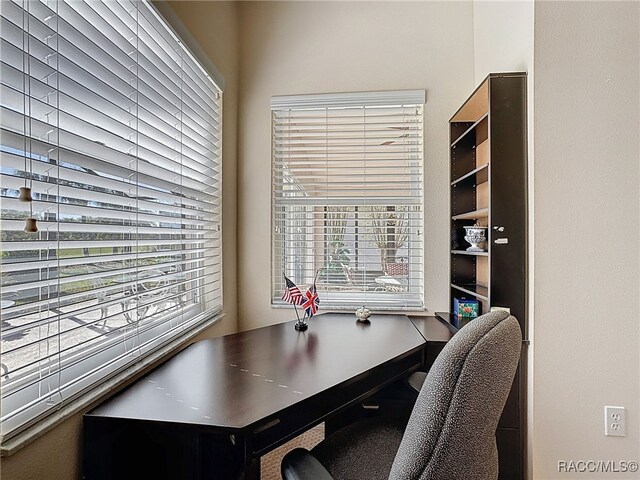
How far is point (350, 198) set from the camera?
96.8 inches

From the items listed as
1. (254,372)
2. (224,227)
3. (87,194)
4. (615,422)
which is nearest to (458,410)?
(254,372)

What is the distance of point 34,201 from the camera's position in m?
0.94

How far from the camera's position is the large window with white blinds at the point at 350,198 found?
2422 millimetres

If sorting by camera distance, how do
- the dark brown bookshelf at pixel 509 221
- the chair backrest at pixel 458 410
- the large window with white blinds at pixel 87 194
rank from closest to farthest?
1. the chair backrest at pixel 458 410
2. the large window with white blinds at pixel 87 194
3. the dark brown bookshelf at pixel 509 221

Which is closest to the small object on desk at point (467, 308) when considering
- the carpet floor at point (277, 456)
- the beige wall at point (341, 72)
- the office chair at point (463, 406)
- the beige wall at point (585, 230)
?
the beige wall at point (341, 72)

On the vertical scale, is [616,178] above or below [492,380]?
above

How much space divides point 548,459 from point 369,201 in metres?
1.56

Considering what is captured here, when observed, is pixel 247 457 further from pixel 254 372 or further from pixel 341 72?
pixel 341 72

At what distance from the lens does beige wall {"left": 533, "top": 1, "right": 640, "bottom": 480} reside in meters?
1.54

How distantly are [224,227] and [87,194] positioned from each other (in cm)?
117

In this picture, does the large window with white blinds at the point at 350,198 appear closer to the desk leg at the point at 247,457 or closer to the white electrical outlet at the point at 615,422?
the white electrical outlet at the point at 615,422

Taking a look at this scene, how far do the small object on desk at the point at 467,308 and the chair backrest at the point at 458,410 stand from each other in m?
1.28

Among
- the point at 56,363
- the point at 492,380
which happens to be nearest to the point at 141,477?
the point at 56,363

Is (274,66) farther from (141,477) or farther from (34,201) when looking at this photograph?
(141,477)
